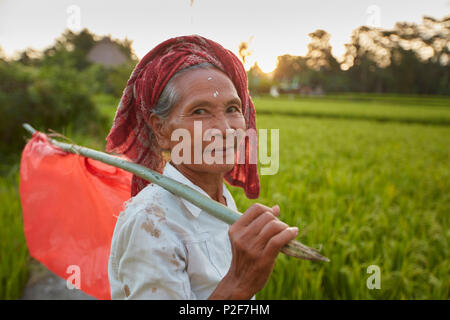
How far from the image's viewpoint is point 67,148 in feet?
5.75

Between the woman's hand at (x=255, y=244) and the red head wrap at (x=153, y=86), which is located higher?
the red head wrap at (x=153, y=86)

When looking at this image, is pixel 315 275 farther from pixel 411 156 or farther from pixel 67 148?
pixel 411 156

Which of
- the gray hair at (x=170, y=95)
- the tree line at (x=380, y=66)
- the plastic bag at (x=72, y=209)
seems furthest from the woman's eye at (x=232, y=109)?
the tree line at (x=380, y=66)

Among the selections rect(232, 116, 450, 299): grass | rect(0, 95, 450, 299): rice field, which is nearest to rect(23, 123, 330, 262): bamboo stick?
rect(232, 116, 450, 299): grass

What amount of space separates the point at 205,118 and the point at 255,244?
1.31 ft

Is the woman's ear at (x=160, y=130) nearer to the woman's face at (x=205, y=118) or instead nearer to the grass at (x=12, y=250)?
the woman's face at (x=205, y=118)

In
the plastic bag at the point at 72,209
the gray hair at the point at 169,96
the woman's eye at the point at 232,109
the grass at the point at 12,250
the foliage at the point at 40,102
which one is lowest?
the grass at the point at 12,250

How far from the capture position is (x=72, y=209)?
1.76 metres

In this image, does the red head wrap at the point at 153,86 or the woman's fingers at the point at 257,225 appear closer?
the woman's fingers at the point at 257,225

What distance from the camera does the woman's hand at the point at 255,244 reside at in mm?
Result: 762

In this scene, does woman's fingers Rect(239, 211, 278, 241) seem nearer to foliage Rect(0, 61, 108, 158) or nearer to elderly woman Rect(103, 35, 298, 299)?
elderly woman Rect(103, 35, 298, 299)

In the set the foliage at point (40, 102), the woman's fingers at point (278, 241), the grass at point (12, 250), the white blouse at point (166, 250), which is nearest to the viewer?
the woman's fingers at point (278, 241)

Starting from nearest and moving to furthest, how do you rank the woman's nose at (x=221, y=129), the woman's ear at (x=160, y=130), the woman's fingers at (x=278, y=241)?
the woman's fingers at (x=278, y=241), the woman's nose at (x=221, y=129), the woman's ear at (x=160, y=130)

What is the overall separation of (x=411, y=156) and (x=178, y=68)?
22.5 feet
